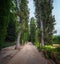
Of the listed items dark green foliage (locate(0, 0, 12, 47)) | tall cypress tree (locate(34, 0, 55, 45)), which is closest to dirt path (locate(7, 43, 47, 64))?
dark green foliage (locate(0, 0, 12, 47))

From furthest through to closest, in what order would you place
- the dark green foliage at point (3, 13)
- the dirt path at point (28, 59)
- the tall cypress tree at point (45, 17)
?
the tall cypress tree at point (45, 17), the dirt path at point (28, 59), the dark green foliage at point (3, 13)

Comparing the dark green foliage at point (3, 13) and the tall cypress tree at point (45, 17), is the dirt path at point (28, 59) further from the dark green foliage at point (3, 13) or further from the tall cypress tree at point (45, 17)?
the tall cypress tree at point (45, 17)

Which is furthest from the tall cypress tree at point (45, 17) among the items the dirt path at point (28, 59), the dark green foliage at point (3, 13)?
the dark green foliage at point (3, 13)

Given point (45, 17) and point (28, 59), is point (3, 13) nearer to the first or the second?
point (28, 59)

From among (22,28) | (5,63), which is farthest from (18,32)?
(5,63)

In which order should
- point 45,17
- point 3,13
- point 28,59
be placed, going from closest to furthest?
point 3,13 < point 28,59 < point 45,17

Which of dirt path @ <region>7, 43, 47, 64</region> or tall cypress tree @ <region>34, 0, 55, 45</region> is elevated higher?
tall cypress tree @ <region>34, 0, 55, 45</region>

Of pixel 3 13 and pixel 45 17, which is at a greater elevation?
→ pixel 45 17

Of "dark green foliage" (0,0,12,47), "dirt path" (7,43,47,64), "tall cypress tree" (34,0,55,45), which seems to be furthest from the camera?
"tall cypress tree" (34,0,55,45)

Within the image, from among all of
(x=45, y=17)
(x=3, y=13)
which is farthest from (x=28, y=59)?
(x=45, y=17)

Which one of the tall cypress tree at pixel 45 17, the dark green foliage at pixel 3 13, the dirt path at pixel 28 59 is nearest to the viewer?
the dark green foliage at pixel 3 13

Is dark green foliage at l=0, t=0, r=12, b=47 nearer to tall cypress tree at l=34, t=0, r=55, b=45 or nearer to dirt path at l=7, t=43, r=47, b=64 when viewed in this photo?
dirt path at l=7, t=43, r=47, b=64

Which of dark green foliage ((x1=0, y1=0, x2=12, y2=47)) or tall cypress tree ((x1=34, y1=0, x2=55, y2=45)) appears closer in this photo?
dark green foliage ((x1=0, y1=0, x2=12, y2=47))

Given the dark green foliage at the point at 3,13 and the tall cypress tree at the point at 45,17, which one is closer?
the dark green foliage at the point at 3,13
